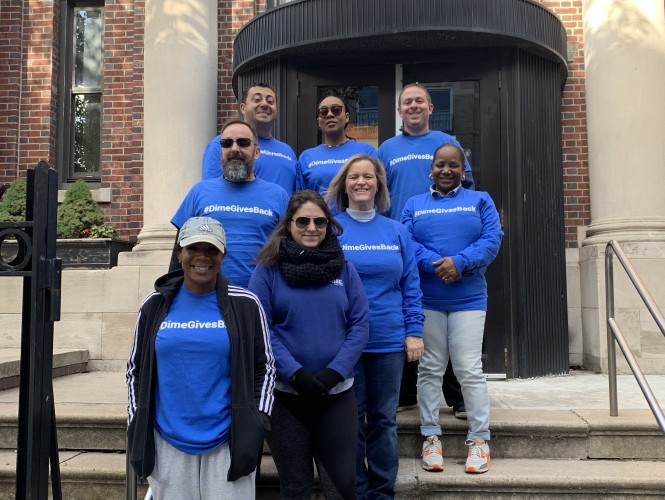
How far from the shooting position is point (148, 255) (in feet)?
22.4

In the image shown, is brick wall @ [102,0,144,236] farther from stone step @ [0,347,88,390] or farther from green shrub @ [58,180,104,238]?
stone step @ [0,347,88,390]

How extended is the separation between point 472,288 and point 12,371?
400 centimetres

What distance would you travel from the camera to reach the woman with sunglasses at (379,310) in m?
3.20

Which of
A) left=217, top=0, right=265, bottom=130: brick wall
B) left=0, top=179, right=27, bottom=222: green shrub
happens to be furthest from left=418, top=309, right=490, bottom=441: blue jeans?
left=0, top=179, right=27, bottom=222: green shrub

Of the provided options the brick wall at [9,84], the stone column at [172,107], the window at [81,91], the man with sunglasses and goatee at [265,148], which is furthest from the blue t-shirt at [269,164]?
the brick wall at [9,84]

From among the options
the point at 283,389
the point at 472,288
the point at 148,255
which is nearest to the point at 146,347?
the point at 283,389

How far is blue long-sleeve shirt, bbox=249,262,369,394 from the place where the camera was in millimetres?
2889

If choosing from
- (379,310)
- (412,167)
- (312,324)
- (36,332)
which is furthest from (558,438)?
(36,332)

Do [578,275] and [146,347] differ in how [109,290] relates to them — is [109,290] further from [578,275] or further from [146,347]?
[578,275]

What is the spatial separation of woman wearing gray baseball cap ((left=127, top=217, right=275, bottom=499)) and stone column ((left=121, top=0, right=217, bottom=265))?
447 centimetres

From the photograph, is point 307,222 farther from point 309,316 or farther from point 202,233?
point 202,233

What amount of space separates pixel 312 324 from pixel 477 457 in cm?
144

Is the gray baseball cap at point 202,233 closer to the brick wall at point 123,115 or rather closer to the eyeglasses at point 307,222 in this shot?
the eyeglasses at point 307,222

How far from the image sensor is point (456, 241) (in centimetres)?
374
